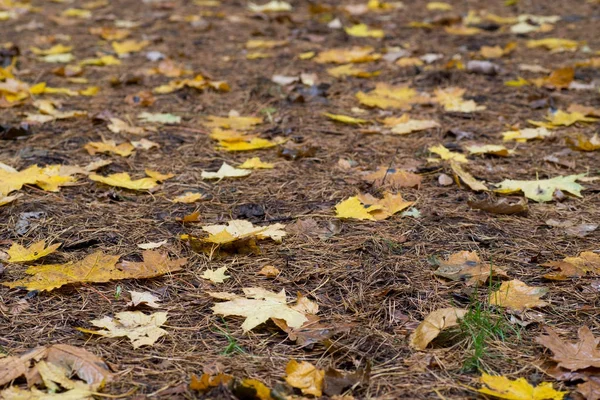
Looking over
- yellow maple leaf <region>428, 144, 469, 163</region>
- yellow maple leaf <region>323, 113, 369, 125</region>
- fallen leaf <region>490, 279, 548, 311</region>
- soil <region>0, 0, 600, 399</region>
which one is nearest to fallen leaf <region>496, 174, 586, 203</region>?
soil <region>0, 0, 600, 399</region>

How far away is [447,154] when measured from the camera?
266 centimetres

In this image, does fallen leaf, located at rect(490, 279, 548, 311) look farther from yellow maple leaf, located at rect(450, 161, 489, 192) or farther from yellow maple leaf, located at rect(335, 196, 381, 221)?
yellow maple leaf, located at rect(450, 161, 489, 192)

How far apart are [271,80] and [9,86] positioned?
1.37 metres

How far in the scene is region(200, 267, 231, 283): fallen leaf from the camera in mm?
1783

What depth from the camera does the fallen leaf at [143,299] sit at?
5.33 ft

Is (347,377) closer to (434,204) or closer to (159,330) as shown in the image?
(159,330)

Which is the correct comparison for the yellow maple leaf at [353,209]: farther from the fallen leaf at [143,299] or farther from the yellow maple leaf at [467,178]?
the fallen leaf at [143,299]

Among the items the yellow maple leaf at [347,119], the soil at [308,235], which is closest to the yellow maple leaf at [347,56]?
the soil at [308,235]

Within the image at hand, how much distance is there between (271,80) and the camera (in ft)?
12.1

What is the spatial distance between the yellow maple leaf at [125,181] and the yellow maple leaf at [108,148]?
0.93 ft

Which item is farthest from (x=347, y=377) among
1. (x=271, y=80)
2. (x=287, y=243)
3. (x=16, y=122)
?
(x=271, y=80)

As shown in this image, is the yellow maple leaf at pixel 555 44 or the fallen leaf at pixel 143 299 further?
the yellow maple leaf at pixel 555 44

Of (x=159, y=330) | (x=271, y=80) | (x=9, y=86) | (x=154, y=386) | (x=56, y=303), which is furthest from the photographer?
(x=271, y=80)

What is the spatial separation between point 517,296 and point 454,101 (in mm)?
1826
